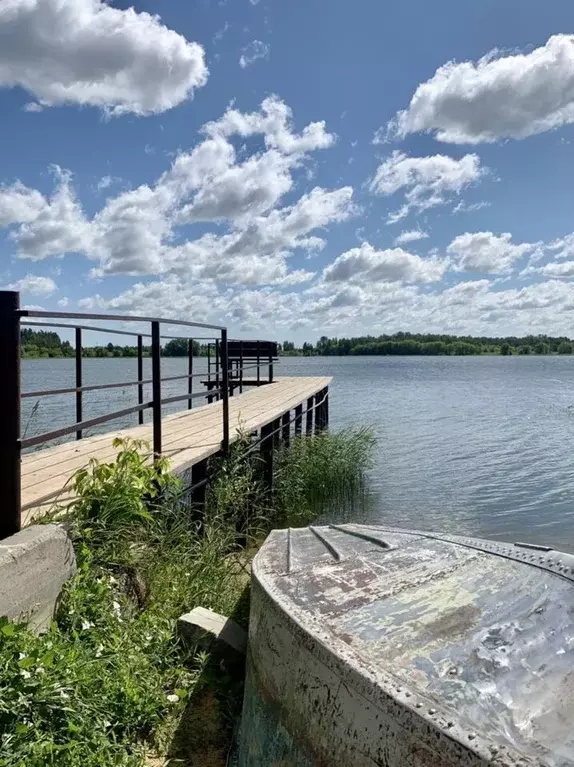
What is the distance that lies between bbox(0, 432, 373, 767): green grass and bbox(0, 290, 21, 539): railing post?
1.41 ft

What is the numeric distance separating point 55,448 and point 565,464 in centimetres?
1265

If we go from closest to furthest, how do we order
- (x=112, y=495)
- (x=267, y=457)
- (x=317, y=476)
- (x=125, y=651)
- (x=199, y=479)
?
1. (x=125, y=651)
2. (x=112, y=495)
3. (x=199, y=479)
4. (x=267, y=457)
5. (x=317, y=476)

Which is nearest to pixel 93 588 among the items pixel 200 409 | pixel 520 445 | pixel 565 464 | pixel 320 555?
pixel 320 555

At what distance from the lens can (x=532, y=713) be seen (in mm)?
1945

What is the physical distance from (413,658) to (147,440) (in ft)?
13.1

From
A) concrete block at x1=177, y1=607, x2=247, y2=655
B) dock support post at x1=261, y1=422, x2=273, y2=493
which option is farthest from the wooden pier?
concrete block at x1=177, y1=607, x2=247, y2=655

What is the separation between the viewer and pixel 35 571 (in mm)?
2973

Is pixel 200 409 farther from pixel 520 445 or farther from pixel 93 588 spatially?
pixel 520 445

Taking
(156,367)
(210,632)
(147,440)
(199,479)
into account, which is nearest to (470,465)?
(199,479)

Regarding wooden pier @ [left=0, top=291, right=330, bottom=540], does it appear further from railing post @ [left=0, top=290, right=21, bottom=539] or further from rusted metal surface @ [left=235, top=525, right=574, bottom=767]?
rusted metal surface @ [left=235, top=525, right=574, bottom=767]

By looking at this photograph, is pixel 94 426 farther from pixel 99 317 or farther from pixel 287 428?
pixel 287 428

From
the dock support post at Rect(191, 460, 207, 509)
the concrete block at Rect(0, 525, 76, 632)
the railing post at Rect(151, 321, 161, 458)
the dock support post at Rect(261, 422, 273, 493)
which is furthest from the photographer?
the dock support post at Rect(261, 422, 273, 493)

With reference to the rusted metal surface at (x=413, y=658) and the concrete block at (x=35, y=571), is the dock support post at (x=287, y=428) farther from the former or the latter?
the concrete block at (x=35, y=571)

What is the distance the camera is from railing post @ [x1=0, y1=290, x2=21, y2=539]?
3.09m
